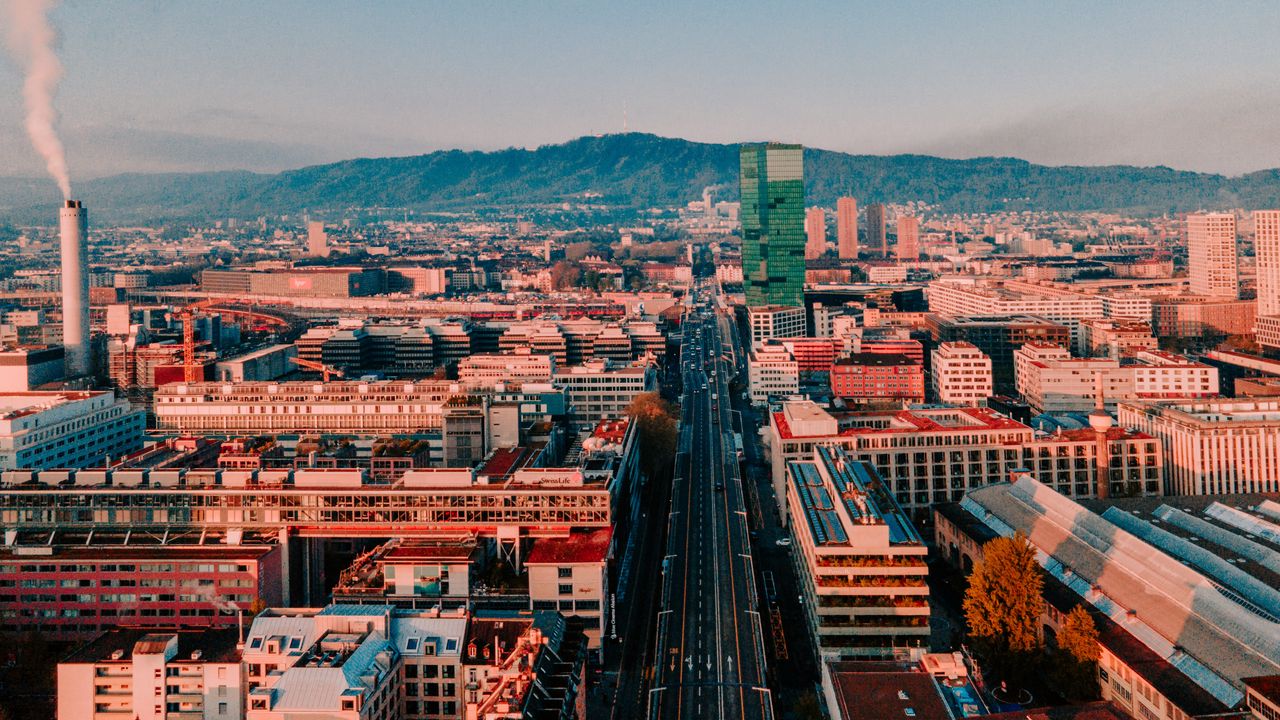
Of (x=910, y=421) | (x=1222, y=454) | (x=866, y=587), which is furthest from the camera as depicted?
(x=910, y=421)

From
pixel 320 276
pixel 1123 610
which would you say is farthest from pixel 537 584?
pixel 320 276

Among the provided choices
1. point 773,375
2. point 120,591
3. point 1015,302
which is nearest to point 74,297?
point 773,375

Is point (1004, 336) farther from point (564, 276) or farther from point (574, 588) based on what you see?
point (564, 276)

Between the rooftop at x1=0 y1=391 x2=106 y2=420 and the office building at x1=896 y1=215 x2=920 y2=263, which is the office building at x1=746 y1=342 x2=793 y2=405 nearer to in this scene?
the rooftop at x1=0 y1=391 x2=106 y2=420

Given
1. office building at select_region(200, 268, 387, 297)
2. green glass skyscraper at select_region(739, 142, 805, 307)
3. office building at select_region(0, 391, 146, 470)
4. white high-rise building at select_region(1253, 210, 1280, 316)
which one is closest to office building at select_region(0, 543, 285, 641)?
office building at select_region(0, 391, 146, 470)

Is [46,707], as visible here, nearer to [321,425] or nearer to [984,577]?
[984,577]

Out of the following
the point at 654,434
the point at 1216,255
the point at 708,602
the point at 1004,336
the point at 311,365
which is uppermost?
the point at 1216,255

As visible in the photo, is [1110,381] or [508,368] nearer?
[1110,381]
